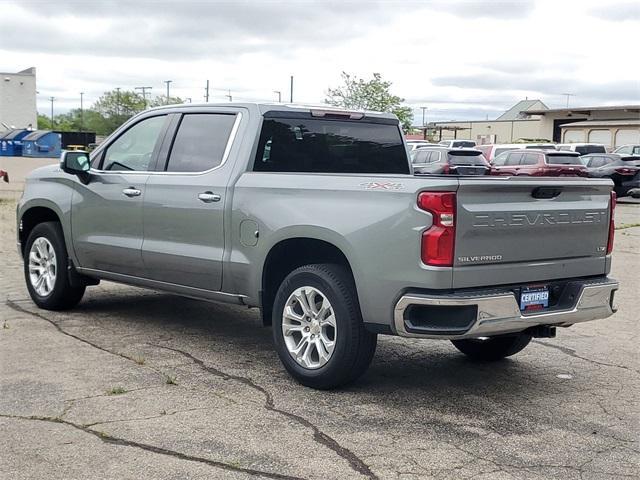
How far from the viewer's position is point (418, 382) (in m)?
6.07

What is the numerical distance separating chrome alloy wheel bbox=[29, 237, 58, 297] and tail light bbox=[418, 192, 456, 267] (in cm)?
434

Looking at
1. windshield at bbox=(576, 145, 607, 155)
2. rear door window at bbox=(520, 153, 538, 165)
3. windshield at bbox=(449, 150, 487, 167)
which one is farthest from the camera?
windshield at bbox=(576, 145, 607, 155)

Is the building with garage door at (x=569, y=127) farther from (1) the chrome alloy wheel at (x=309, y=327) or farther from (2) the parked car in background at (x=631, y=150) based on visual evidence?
(1) the chrome alloy wheel at (x=309, y=327)

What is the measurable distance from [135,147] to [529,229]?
3.74 metres

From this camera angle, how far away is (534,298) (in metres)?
5.48

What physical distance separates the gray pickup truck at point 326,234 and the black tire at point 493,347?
0.01 meters

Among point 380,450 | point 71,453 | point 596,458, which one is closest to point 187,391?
point 71,453

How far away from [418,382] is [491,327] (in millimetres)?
1082

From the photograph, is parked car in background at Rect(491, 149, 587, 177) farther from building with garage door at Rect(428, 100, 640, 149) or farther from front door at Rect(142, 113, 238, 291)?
building with garage door at Rect(428, 100, 640, 149)

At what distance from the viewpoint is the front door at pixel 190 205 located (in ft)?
21.2

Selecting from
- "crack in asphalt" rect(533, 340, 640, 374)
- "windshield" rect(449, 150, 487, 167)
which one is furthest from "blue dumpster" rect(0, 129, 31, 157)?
"crack in asphalt" rect(533, 340, 640, 374)

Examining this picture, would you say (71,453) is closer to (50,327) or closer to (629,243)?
(50,327)

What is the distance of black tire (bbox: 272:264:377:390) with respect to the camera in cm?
545

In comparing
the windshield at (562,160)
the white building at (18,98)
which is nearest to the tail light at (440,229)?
the windshield at (562,160)
